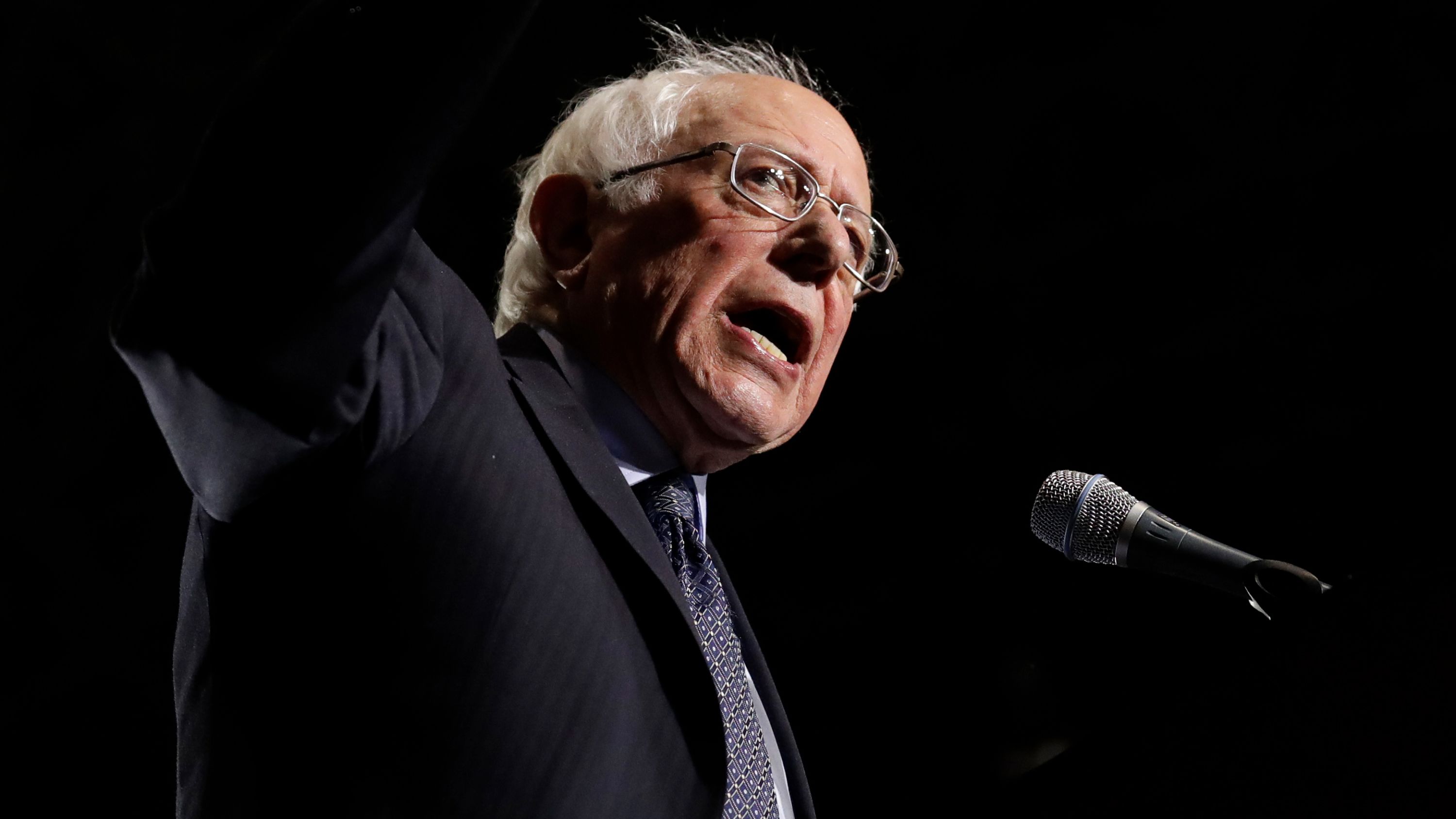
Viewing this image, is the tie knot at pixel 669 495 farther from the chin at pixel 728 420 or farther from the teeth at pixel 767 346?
the teeth at pixel 767 346

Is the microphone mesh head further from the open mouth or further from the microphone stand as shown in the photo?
the open mouth

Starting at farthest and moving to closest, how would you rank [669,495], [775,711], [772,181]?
[772,181], [775,711], [669,495]

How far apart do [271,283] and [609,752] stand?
19.9 inches

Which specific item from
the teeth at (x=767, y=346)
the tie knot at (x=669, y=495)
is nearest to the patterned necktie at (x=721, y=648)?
the tie knot at (x=669, y=495)

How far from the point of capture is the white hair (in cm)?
171

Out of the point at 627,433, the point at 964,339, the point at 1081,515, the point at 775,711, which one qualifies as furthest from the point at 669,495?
the point at 964,339

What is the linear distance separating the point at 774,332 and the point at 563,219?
370 millimetres

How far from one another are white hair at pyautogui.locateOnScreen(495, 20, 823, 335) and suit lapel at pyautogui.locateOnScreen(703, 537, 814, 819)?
0.52m

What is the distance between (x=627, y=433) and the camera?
1.48 metres

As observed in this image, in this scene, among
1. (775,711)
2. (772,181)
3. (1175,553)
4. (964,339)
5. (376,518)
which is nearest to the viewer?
(376,518)

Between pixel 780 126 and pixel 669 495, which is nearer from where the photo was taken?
pixel 669 495

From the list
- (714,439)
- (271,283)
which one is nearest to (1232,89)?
(714,439)

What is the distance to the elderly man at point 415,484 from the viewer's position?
80cm

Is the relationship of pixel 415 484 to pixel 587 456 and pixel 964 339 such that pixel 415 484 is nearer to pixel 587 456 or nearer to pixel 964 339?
pixel 587 456
